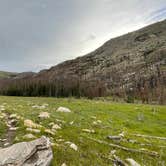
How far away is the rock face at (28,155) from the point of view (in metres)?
11.8

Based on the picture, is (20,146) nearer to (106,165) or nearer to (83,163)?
(83,163)

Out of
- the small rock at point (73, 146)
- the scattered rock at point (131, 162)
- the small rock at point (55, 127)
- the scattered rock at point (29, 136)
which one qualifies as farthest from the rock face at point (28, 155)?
the small rock at point (55, 127)

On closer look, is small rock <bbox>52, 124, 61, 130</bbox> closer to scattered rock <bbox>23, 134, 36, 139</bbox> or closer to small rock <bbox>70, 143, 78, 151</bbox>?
scattered rock <bbox>23, 134, 36, 139</bbox>

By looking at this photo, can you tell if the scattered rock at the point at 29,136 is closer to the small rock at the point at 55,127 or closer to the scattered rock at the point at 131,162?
the small rock at the point at 55,127

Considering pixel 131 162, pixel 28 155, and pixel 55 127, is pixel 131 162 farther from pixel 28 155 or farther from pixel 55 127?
pixel 55 127

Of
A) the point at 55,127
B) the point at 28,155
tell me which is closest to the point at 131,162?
the point at 28,155

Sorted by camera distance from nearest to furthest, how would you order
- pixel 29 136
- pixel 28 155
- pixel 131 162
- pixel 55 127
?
pixel 28 155
pixel 131 162
pixel 29 136
pixel 55 127

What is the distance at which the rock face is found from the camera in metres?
11.8

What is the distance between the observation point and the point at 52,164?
12.9 metres

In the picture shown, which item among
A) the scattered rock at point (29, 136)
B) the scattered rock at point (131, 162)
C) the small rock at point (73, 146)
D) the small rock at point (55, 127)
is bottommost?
the scattered rock at point (131, 162)

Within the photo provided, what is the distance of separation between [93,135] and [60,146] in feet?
13.9

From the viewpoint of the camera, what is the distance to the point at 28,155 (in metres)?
12.1

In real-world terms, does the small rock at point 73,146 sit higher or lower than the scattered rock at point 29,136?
lower

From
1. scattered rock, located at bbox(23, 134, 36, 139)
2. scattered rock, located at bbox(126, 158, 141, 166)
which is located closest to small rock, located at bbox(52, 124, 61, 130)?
scattered rock, located at bbox(23, 134, 36, 139)
